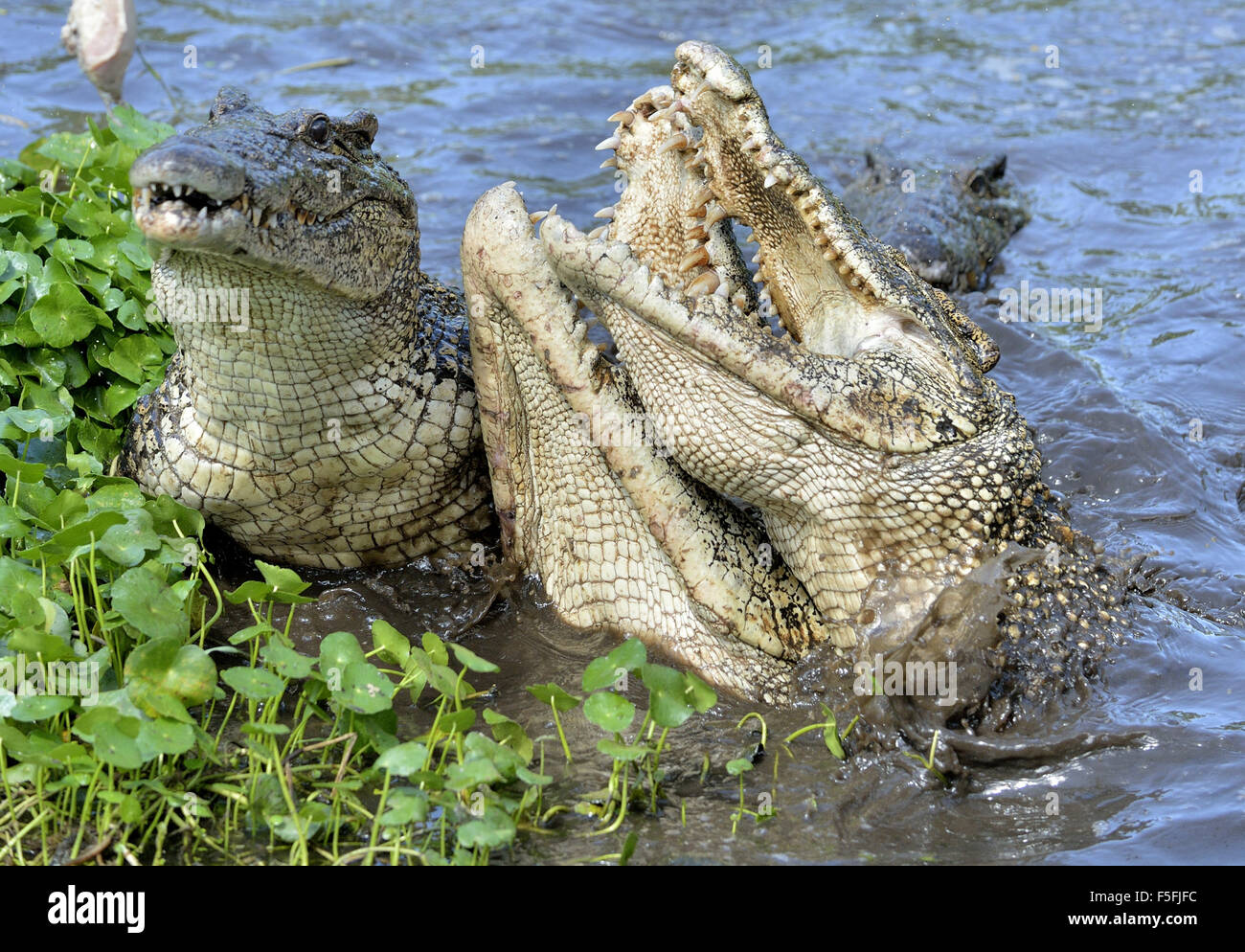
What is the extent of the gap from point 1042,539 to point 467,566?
1988 millimetres

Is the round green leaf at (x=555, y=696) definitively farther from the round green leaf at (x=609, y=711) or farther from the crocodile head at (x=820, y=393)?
the crocodile head at (x=820, y=393)

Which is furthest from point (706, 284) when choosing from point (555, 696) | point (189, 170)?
point (189, 170)

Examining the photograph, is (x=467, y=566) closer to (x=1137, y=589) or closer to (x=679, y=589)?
(x=679, y=589)

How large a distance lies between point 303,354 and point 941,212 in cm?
531

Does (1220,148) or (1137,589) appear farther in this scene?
(1220,148)

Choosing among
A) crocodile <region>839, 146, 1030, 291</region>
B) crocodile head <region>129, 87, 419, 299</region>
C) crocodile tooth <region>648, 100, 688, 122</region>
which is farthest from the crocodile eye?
crocodile <region>839, 146, 1030, 291</region>

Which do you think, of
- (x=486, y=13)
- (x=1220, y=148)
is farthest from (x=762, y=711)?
(x=486, y=13)

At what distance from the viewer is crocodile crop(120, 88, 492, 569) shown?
333 centimetres

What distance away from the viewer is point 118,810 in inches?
121

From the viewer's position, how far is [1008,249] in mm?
8383

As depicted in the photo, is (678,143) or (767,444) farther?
(678,143)

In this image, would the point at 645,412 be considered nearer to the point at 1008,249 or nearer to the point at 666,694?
the point at 666,694

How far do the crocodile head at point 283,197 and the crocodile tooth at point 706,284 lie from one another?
0.95 metres

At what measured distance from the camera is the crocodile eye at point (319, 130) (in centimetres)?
364
